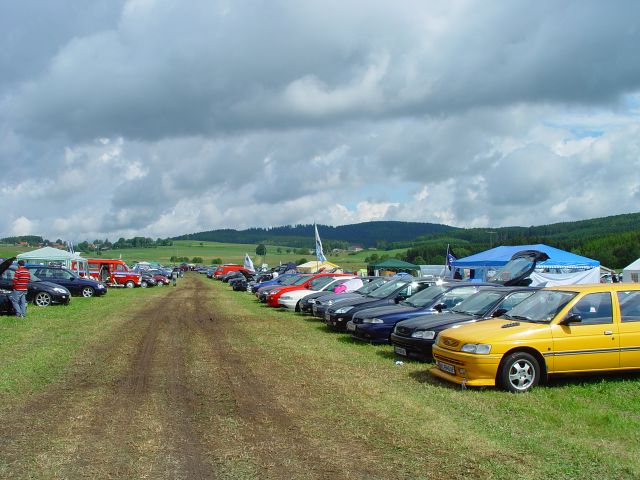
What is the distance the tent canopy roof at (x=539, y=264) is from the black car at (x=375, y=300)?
13708 millimetres

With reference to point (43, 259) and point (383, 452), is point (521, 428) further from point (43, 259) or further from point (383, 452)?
point (43, 259)

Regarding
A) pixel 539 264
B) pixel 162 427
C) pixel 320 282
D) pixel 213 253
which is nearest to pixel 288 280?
pixel 320 282

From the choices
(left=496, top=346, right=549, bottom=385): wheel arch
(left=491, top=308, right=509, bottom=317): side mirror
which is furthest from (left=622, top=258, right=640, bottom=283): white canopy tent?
(left=496, top=346, right=549, bottom=385): wheel arch

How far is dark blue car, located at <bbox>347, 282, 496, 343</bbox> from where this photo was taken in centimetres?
1341

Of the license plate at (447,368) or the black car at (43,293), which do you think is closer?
the license plate at (447,368)

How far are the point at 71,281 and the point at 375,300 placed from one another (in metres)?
19.8

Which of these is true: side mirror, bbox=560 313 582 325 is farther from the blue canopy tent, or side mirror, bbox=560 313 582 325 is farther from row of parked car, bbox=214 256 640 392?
the blue canopy tent

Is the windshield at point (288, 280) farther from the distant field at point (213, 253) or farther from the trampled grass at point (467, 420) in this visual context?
the distant field at point (213, 253)

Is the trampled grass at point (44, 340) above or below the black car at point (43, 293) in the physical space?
below

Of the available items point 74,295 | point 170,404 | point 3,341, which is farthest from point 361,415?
point 74,295

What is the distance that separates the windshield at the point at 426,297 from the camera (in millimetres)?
13906

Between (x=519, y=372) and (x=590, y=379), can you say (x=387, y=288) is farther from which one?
(x=519, y=372)

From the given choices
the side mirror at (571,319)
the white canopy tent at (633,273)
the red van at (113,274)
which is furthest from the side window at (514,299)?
the red van at (113,274)

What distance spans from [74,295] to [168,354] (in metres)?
21.4
